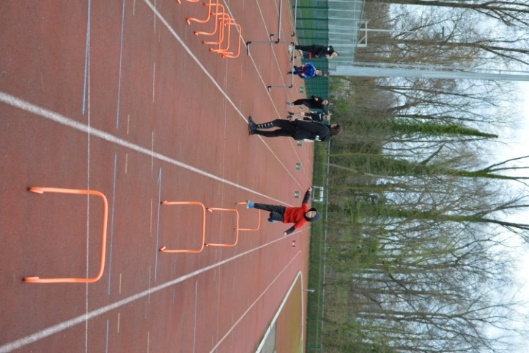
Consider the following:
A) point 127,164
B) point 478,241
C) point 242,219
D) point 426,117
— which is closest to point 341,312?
point 478,241

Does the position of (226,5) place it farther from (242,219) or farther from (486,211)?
(486,211)

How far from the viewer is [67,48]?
17.3ft

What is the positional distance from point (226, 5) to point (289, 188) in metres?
13.0

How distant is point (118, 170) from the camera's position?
6434mm

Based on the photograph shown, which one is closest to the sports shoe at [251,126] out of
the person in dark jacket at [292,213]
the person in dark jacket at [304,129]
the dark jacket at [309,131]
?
the person in dark jacket at [304,129]

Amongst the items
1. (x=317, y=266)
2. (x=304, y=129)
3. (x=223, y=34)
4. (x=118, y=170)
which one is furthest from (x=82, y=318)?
(x=317, y=266)

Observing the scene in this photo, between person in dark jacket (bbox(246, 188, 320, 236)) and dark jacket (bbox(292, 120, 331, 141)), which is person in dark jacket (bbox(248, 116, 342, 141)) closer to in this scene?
dark jacket (bbox(292, 120, 331, 141))

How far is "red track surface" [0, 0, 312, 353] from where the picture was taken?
4.61 m

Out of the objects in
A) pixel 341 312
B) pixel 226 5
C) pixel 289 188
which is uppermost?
pixel 226 5

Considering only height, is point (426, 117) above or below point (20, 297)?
above

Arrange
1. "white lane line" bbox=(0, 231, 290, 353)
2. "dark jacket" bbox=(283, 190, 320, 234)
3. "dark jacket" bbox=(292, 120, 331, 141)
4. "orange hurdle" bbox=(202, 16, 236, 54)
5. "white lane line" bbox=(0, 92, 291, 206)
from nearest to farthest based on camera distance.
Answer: "white lane line" bbox=(0, 231, 290, 353) < "white lane line" bbox=(0, 92, 291, 206) < "orange hurdle" bbox=(202, 16, 236, 54) < "dark jacket" bbox=(283, 190, 320, 234) < "dark jacket" bbox=(292, 120, 331, 141)

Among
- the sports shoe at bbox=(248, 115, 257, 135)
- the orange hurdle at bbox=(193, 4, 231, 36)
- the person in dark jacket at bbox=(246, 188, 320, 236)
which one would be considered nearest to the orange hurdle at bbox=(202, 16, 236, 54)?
the orange hurdle at bbox=(193, 4, 231, 36)

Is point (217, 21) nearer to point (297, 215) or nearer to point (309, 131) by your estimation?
point (309, 131)

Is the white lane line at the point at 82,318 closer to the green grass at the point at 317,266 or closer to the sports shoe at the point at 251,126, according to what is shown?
the sports shoe at the point at 251,126
